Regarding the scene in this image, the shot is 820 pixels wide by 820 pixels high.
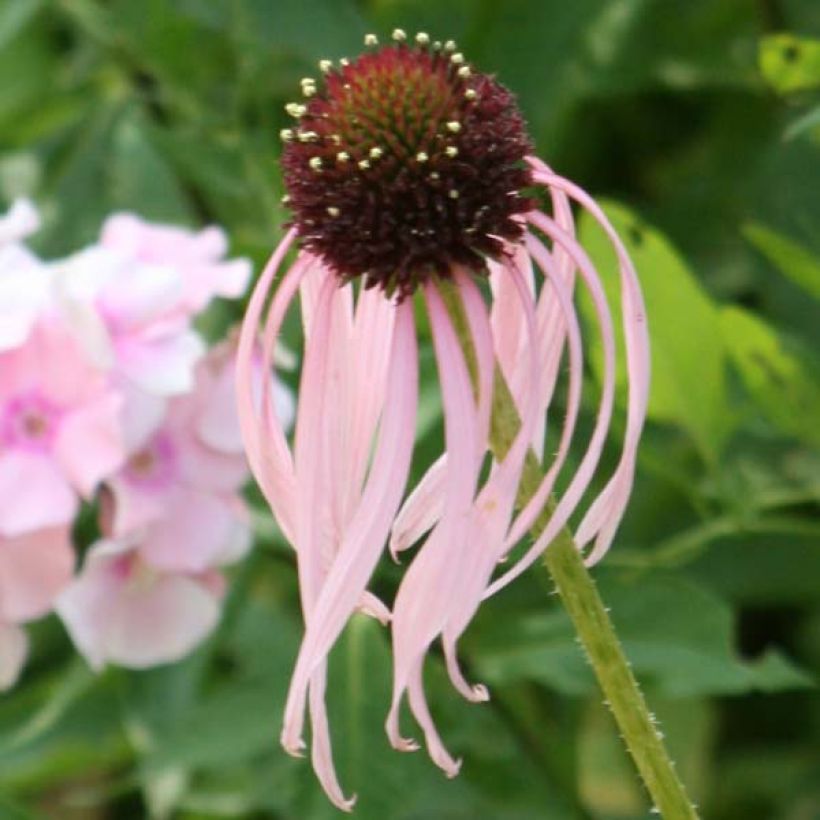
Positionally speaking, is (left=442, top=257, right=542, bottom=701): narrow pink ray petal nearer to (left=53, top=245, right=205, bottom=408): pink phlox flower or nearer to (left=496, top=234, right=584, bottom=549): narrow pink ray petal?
(left=496, top=234, right=584, bottom=549): narrow pink ray petal

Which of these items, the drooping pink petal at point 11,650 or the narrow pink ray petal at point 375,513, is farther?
the drooping pink petal at point 11,650

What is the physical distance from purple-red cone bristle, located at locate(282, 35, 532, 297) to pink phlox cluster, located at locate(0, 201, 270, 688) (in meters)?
0.31

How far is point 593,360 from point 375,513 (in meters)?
0.29

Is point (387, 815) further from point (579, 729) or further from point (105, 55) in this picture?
point (105, 55)

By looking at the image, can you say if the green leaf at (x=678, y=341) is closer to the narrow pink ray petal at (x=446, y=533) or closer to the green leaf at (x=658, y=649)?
the green leaf at (x=658, y=649)

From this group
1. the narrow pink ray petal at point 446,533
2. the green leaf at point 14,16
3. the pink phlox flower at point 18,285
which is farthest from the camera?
the green leaf at point 14,16

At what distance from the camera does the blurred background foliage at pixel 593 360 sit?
0.90m

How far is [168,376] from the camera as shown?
0.86m

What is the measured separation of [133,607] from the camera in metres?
0.92

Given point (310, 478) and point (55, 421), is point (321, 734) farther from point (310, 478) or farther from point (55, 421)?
point (55, 421)

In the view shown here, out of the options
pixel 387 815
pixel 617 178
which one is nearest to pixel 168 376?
pixel 387 815

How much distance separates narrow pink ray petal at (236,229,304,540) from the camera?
0.52m

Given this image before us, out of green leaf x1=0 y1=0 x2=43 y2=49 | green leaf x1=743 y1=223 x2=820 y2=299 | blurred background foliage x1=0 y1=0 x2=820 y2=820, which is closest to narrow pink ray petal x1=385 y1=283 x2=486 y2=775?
blurred background foliage x1=0 y1=0 x2=820 y2=820

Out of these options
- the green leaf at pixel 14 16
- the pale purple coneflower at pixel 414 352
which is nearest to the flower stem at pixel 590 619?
the pale purple coneflower at pixel 414 352
